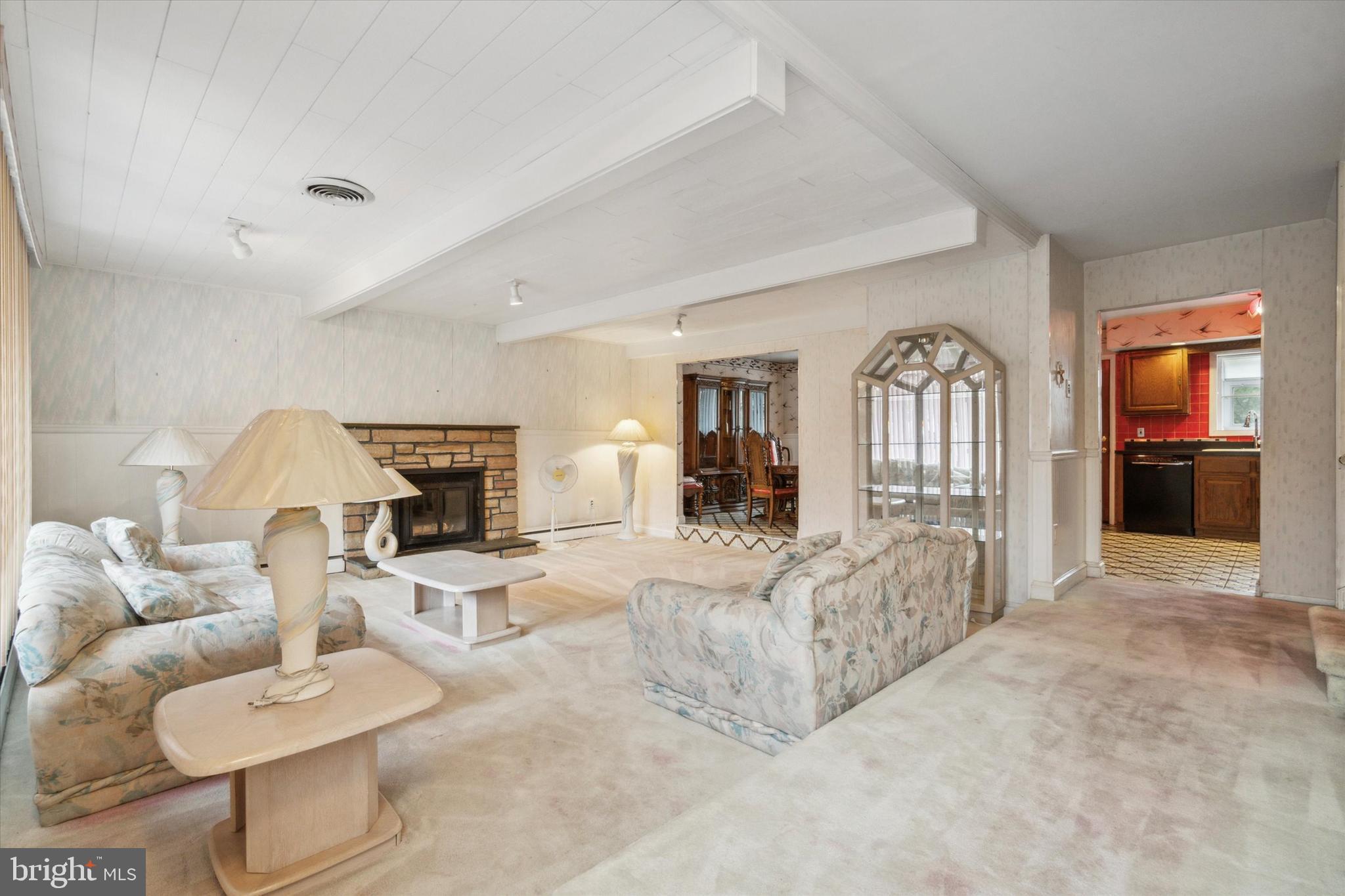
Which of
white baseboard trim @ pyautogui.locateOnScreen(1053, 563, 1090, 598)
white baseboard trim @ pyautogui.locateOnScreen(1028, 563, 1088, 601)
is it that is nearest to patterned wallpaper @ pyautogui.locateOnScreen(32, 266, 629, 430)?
A: white baseboard trim @ pyautogui.locateOnScreen(1028, 563, 1088, 601)

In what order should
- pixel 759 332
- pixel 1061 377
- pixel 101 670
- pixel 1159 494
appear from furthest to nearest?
pixel 1159 494 < pixel 759 332 < pixel 1061 377 < pixel 101 670

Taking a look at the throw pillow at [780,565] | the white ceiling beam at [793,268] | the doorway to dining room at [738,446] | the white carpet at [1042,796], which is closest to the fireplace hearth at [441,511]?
the white ceiling beam at [793,268]

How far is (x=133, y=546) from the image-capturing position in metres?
3.04

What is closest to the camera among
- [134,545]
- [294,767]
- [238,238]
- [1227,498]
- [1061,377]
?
[294,767]

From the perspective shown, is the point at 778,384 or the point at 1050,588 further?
the point at 778,384

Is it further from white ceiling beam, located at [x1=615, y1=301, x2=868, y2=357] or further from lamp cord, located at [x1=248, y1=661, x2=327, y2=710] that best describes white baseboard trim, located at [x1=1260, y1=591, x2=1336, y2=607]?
lamp cord, located at [x1=248, y1=661, x2=327, y2=710]

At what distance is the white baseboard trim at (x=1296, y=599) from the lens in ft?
12.3

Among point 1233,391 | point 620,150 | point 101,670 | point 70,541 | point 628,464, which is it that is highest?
point 620,150

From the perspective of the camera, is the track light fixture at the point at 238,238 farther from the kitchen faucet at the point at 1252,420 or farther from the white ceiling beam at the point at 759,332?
the kitchen faucet at the point at 1252,420

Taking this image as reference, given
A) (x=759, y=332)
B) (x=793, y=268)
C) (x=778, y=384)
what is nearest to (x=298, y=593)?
(x=793, y=268)

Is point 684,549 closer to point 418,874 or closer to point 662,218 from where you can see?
point 662,218

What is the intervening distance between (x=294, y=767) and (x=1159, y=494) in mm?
8404

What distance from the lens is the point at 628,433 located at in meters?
7.49

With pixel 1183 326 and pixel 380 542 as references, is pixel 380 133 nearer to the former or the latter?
pixel 380 542
